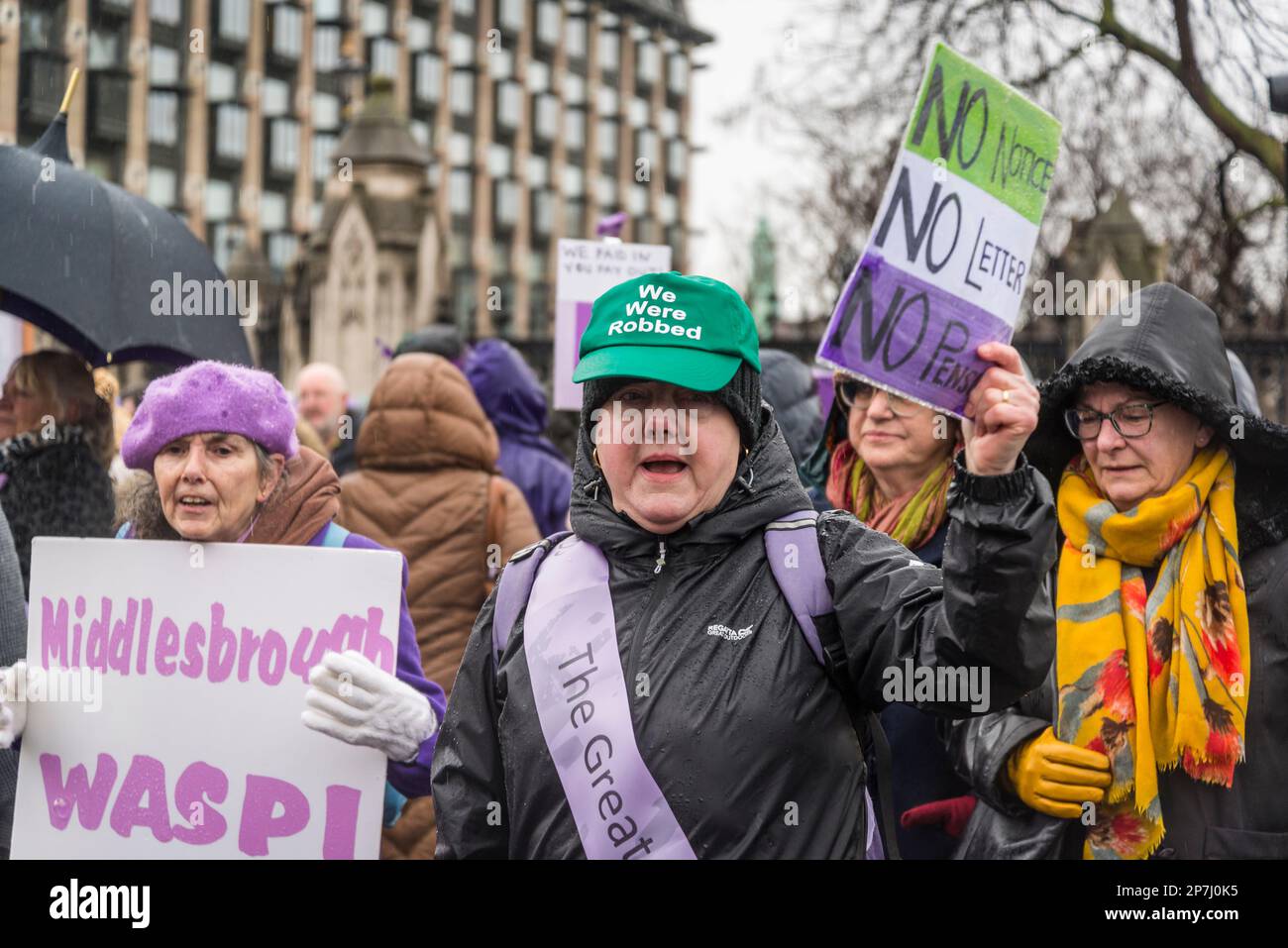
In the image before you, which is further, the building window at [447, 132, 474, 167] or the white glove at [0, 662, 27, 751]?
the building window at [447, 132, 474, 167]

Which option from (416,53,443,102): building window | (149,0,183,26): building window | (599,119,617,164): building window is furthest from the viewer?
(599,119,617,164): building window

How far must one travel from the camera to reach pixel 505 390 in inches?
280

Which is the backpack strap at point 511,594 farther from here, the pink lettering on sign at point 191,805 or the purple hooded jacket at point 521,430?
the purple hooded jacket at point 521,430

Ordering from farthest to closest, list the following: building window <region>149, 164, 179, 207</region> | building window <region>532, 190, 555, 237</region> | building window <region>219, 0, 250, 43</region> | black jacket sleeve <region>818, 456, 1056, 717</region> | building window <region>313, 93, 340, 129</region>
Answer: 1. building window <region>532, 190, 555, 237</region>
2. building window <region>313, 93, 340, 129</region>
3. building window <region>219, 0, 250, 43</region>
4. building window <region>149, 164, 179, 207</region>
5. black jacket sleeve <region>818, 456, 1056, 717</region>

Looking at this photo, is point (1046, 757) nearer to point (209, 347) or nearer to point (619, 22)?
point (209, 347)

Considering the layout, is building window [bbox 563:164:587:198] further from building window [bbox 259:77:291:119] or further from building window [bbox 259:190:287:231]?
building window [bbox 259:190:287:231]

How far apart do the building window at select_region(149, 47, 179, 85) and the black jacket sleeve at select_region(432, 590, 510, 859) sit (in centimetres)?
5799

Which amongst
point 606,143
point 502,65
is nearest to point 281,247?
point 502,65

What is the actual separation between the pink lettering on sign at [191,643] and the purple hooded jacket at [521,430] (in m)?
3.27

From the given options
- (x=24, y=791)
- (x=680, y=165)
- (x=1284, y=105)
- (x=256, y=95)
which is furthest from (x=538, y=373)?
(x=680, y=165)

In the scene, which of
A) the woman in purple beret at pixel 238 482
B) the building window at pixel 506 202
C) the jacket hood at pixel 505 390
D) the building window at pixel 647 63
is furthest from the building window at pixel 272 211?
the woman in purple beret at pixel 238 482

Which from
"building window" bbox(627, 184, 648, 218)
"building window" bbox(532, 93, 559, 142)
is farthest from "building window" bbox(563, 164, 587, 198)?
"building window" bbox(627, 184, 648, 218)

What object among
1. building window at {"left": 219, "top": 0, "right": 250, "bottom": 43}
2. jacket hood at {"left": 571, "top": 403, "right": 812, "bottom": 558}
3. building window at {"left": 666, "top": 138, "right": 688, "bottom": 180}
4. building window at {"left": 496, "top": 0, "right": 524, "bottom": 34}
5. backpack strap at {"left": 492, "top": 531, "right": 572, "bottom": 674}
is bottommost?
backpack strap at {"left": 492, "top": 531, "right": 572, "bottom": 674}

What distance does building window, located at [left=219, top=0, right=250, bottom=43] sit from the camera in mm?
60000
